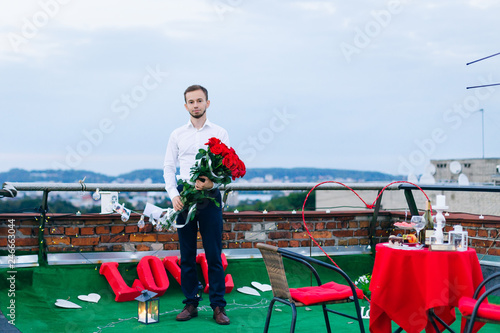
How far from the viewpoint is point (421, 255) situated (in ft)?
11.9

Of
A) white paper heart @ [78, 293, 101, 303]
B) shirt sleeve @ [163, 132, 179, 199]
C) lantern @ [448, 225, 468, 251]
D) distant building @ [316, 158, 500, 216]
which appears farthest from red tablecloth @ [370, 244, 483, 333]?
distant building @ [316, 158, 500, 216]

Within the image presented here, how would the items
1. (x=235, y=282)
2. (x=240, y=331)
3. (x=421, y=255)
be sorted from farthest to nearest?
(x=235, y=282) < (x=240, y=331) < (x=421, y=255)

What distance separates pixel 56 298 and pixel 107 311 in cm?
54

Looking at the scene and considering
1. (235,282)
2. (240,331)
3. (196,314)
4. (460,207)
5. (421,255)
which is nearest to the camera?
(421,255)

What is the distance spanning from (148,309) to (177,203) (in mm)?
900

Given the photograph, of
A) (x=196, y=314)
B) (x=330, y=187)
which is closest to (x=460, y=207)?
(x=330, y=187)

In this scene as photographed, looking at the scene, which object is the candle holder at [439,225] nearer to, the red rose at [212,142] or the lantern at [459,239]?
the lantern at [459,239]

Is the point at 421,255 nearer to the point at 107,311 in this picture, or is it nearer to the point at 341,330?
the point at 341,330

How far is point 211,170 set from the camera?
166 inches

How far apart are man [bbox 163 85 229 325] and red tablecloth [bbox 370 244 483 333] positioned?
131 cm

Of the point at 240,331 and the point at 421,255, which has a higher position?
the point at 421,255

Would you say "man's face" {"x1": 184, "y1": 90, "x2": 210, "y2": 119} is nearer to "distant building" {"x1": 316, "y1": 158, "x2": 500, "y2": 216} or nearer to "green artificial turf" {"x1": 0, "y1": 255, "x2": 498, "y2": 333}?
"green artificial turf" {"x1": 0, "y1": 255, "x2": 498, "y2": 333}

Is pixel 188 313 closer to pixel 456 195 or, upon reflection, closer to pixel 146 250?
pixel 146 250

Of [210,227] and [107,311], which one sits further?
[107,311]
